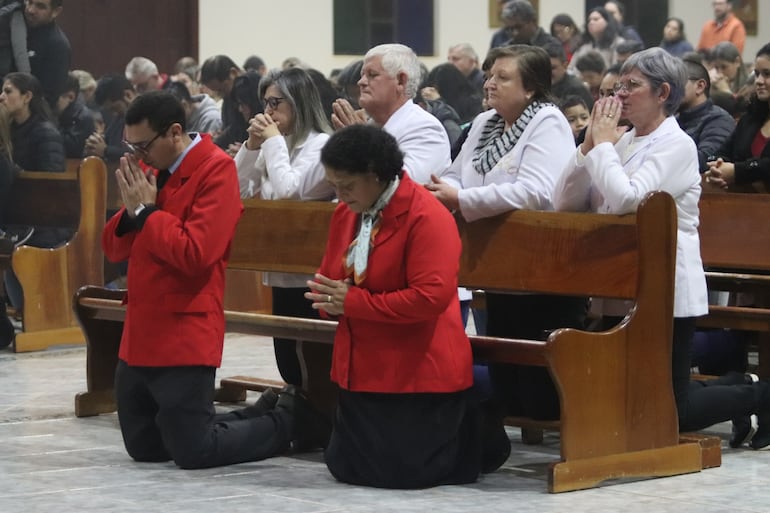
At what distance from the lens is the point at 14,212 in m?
10.6

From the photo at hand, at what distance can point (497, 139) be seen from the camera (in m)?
6.27

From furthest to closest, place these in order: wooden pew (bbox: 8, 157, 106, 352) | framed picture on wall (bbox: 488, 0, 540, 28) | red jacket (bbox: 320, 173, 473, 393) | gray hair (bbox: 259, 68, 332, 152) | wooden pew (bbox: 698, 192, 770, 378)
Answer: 1. framed picture on wall (bbox: 488, 0, 540, 28)
2. wooden pew (bbox: 8, 157, 106, 352)
3. wooden pew (bbox: 698, 192, 770, 378)
4. gray hair (bbox: 259, 68, 332, 152)
5. red jacket (bbox: 320, 173, 473, 393)

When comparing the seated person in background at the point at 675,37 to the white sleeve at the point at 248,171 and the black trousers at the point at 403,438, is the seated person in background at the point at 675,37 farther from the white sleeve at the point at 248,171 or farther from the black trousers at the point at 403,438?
the black trousers at the point at 403,438

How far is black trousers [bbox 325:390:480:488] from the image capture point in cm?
571

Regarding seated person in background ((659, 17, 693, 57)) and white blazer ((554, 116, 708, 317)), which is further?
seated person in background ((659, 17, 693, 57))

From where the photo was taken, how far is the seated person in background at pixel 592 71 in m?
12.1

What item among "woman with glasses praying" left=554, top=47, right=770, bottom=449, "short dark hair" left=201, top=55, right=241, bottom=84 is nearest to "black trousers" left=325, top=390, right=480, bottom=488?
"woman with glasses praying" left=554, top=47, right=770, bottom=449

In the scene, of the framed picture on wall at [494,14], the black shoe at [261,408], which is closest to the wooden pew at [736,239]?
the black shoe at [261,408]

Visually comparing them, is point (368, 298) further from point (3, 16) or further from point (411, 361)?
point (3, 16)

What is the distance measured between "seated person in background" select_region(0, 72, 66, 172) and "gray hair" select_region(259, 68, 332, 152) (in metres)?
4.00

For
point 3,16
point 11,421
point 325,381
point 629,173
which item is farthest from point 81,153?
point 629,173

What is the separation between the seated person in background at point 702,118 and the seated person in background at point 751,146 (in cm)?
40

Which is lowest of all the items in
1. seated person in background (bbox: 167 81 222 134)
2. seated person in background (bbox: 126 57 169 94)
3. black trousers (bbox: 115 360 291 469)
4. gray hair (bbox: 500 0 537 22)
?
black trousers (bbox: 115 360 291 469)

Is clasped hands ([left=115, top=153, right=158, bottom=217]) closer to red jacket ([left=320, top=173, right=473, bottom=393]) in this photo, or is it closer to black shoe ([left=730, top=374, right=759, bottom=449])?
red jacket ([left=320, top=173, right=473, bottom=393])
